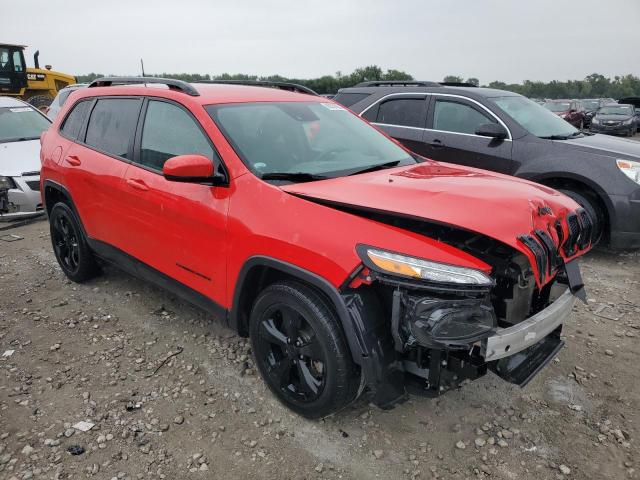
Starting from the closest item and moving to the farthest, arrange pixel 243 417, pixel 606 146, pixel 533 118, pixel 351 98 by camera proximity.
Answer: pixel 243 417 → pixel 606 146 → pixel 533 118 → pixel 351 98

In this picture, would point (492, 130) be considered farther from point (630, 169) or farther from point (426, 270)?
point (426, 270)

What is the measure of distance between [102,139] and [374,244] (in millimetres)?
2660

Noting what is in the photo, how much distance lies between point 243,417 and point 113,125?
241 cm

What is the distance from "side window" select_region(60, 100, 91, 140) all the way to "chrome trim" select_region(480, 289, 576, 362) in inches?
146

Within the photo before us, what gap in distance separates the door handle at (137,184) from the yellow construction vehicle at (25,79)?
567 inches

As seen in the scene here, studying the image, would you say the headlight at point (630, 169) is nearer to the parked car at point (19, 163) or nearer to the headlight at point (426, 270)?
the headlight at point (426, 270)

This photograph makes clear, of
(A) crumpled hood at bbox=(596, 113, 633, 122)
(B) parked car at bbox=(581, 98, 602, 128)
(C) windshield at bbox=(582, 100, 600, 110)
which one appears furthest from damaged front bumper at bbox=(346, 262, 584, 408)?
(C) windshield at bbox=(582, 100, 600, 110)

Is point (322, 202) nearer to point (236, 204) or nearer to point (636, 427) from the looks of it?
point (236, 204)

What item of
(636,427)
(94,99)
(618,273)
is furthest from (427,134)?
(636,427)

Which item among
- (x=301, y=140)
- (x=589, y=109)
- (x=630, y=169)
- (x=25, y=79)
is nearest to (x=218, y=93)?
(x=301, y=140)

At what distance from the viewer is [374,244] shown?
7.18 feet

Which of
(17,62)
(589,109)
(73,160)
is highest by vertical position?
(17,62)

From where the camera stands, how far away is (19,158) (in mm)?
6895

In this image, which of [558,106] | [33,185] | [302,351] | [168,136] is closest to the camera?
[302,351]
